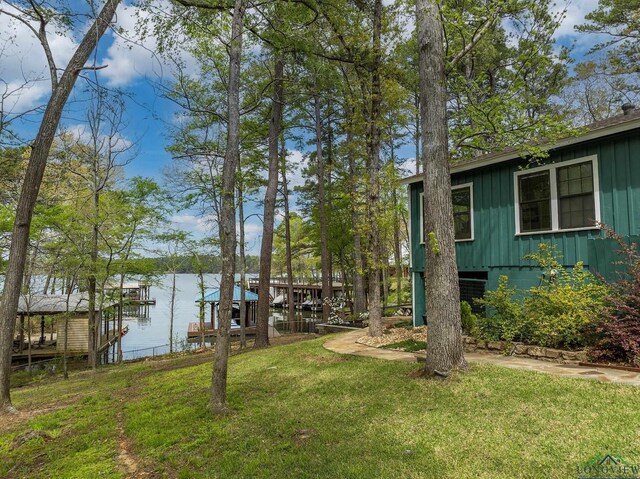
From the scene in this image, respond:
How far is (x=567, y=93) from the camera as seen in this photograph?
56.1 feet

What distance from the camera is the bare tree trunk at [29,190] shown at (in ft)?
20.0

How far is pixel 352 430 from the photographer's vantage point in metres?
3.63

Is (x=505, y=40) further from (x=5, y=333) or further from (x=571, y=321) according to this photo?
(x=5, y=333)

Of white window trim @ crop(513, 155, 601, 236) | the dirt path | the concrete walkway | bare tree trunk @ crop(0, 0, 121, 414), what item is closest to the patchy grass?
the concrete walkway

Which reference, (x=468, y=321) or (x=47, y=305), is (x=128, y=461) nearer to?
(x=468, y=321)

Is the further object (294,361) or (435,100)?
(294,361)

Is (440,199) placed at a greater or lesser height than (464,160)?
lesser

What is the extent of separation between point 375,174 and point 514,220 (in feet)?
10.7

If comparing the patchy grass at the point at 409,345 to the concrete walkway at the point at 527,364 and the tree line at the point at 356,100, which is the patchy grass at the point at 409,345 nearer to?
the concrete walkway at the point at 527,364

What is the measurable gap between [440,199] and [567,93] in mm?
16361

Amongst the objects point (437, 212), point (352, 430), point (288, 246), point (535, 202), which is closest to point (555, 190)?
point (535, 202)

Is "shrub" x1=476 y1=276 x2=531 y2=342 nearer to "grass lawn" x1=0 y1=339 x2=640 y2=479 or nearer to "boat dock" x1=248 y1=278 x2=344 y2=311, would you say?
"grass lawn" x1=0 y1=339 x2=640 y2=479

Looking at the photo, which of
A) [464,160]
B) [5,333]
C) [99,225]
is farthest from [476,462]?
[99,225]

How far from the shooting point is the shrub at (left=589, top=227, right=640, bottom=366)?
4.96m
